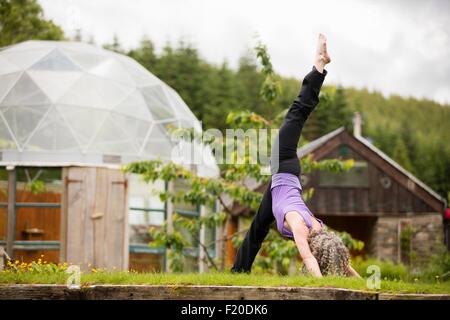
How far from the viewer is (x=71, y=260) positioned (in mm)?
12031

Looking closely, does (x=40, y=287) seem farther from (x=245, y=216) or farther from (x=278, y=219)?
(x=245, y=216)

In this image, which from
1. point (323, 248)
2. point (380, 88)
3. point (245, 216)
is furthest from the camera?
point (380, 88)

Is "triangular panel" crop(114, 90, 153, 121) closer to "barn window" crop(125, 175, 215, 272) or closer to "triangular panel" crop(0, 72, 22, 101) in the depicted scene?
"barn window" crop(125, 175, 215, 272)

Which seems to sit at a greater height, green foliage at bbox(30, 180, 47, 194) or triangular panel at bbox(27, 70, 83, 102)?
triangular panel at bbox(27, 70, 83, 102)

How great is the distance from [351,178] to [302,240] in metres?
18.3

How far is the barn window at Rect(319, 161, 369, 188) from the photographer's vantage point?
23141 mm

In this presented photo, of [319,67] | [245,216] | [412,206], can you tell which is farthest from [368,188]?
[319,67]

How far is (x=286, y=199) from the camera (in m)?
5.72

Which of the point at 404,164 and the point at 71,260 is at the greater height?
the point at 404,164

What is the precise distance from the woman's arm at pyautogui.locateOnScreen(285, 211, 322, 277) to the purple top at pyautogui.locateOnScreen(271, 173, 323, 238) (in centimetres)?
9

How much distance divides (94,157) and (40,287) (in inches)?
328

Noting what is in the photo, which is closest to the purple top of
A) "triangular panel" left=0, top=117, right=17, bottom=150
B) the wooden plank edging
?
the wooden plank edging

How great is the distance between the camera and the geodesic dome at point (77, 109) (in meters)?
12.7
